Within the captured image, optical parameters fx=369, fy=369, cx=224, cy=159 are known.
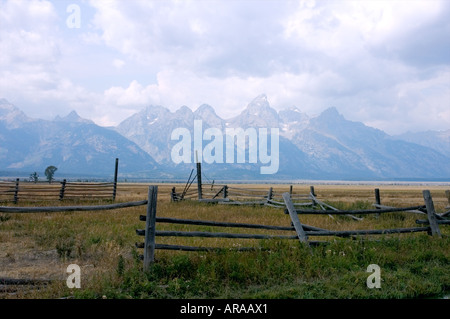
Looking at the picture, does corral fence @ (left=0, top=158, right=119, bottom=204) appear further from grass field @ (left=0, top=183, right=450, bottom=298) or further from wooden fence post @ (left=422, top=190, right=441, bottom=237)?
wooden fence post @ (left=422, top=190, right=441, bottom=237)

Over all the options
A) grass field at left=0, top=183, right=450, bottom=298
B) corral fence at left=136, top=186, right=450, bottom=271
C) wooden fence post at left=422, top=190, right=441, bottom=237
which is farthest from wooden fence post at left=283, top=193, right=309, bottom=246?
wooden fence post at left=422, top=190, right=441, bottom=237

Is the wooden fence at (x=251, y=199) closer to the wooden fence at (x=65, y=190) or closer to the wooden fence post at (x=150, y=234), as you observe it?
the wooden fence at (x=65, y=190)

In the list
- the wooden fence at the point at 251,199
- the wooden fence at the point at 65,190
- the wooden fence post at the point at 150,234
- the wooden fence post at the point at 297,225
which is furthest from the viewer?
the wooden fence at the point at 65,190

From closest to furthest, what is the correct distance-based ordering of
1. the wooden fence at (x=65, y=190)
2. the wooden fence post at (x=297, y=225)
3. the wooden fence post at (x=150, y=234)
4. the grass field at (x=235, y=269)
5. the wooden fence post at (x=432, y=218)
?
the grass field at (x=235, y=269) < the wooden fence post at (x=150, y=234) < the wooden fence post at (x=297, y=225) < the wooden fence post at (x=432, y=218) < the wooden fence at (x=65, y=190)

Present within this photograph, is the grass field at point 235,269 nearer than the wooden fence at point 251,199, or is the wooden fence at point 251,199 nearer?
the grass field at point 235,269

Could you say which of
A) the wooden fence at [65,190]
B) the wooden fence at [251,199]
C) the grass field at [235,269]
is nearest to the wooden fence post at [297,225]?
the grass field at [235,269]

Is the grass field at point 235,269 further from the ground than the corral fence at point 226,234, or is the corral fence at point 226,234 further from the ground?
the corral fence at point 226,234

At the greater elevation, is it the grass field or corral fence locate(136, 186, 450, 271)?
corral fence locate(136, 186, 450, 271)

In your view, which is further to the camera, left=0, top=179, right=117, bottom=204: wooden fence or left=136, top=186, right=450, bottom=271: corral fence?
left=0, top=179, right=117, bottom=204: wooden fence

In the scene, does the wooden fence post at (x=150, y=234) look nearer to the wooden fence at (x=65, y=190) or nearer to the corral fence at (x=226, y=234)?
the corral fence at (x=226, y=234)

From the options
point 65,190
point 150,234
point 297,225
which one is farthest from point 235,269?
point 65,190

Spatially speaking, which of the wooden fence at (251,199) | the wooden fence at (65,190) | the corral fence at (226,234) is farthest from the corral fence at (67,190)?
the corral fence at (226,234)
